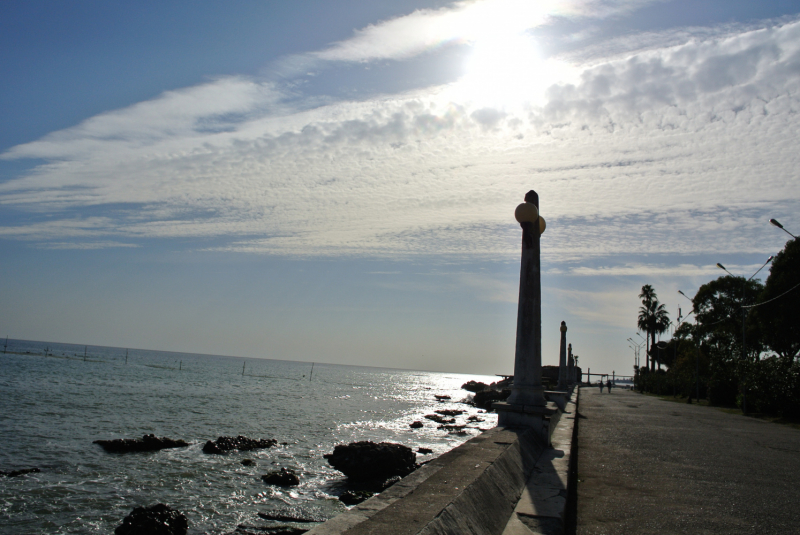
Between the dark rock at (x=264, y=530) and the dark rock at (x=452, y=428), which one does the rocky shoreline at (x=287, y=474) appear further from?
the dark rock at (x=452, y=428)

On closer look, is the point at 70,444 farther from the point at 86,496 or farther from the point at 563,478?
the point at 563,478

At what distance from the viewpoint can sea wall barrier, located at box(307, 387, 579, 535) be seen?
9.78ft

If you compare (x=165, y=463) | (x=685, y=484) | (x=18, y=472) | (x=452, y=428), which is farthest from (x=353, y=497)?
(x=452, y=428)

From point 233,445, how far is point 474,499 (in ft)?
58.1

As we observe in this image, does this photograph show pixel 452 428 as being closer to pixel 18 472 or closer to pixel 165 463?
pixel 165 463

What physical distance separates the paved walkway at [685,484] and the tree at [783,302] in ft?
59.9

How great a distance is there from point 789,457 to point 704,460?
234 cm

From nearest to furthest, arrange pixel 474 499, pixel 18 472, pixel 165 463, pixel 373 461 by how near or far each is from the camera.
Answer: pixel 474 499 → pixel 18 472 → pixel 373 461 → pixel 165 463

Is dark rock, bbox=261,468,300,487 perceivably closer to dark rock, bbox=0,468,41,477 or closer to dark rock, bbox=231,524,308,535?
dark rock, bbox=231,524,308,535

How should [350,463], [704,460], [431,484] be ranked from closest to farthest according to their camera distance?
[431,484] → [704,460] → [350,463]

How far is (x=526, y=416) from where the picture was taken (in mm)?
7270

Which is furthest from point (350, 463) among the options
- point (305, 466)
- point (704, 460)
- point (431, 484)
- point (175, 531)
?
point (431, 484)

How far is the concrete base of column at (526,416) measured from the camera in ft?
23.6

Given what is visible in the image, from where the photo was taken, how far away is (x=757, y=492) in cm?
633
